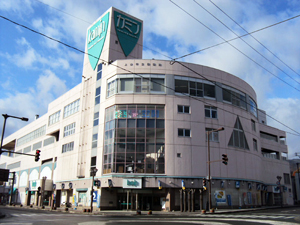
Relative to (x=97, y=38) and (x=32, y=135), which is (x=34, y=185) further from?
(x=97, y=38)

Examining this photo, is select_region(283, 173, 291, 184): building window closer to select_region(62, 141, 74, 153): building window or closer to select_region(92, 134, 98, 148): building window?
select_region(92, 134, 98, 148): building window

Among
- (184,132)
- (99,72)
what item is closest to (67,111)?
(99,72)

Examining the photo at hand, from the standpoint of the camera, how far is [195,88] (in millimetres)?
43625

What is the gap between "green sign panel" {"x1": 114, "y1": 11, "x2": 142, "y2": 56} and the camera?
48.8 meters

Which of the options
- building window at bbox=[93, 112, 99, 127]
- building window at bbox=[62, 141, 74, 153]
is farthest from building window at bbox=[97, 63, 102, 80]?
building window at bbox=[62, 141, 74, 153]

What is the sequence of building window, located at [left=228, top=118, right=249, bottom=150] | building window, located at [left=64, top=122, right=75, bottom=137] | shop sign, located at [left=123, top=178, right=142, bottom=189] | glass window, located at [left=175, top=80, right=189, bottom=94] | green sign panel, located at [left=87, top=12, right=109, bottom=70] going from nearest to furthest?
shop sign, located at [left=123, top=178, right=142, bottom=189], glass window, located at [left=175, top=80, right=189, bottom=94], building window, located at [left=228, top=118, right=249, bottom=150], green sign panel, located at [left=87, top=12, right=109, bottom=70], building window, located at [left=64, top=122, right=75, bottom=137]

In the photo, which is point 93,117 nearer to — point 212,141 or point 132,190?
point 132,190

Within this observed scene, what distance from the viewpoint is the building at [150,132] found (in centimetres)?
3997

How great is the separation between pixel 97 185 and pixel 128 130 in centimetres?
853

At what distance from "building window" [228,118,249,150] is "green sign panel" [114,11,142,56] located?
21.4 meters

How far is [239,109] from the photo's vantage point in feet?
157

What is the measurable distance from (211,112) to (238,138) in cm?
665

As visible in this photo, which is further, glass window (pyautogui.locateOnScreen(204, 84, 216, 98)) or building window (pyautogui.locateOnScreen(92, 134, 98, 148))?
building window (pyautogui.locateOnScreen(92, 134, 98, 148))

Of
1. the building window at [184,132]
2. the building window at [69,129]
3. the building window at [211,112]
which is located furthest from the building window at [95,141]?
the building window at [211,112]
